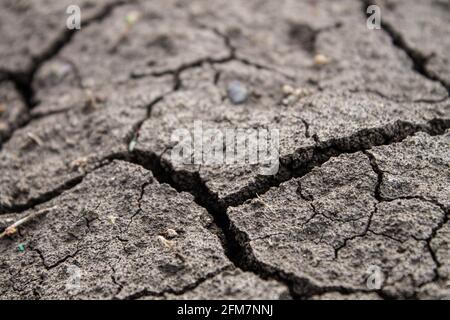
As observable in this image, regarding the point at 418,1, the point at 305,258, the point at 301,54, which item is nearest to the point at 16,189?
the point at 305,258

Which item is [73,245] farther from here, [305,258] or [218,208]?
[305,258]

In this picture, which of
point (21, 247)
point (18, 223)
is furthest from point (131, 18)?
point (21, 247)

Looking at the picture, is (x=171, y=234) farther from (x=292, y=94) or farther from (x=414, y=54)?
(x=414, y=54)

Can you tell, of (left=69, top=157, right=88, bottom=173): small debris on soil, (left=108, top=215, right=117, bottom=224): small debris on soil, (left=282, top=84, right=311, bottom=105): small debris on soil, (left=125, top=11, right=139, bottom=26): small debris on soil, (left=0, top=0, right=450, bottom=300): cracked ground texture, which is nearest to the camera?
(left=0, top=0, right=450, bottom=300): cracked ground texture

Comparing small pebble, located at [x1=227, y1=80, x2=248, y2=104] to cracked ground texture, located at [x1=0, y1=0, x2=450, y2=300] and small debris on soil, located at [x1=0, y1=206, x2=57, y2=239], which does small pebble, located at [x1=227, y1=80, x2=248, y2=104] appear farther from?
small debris on soil, located at [x1=0, y1=206, x2=57, y2=239]

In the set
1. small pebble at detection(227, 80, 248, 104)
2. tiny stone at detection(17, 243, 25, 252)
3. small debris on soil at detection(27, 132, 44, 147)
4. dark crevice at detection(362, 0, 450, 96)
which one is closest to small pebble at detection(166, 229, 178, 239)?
tiny stone at detection(17, 243, 25, 252)

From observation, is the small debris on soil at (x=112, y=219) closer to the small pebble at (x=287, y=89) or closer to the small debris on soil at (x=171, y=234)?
the small debris on soil at (x=171, y=234)
